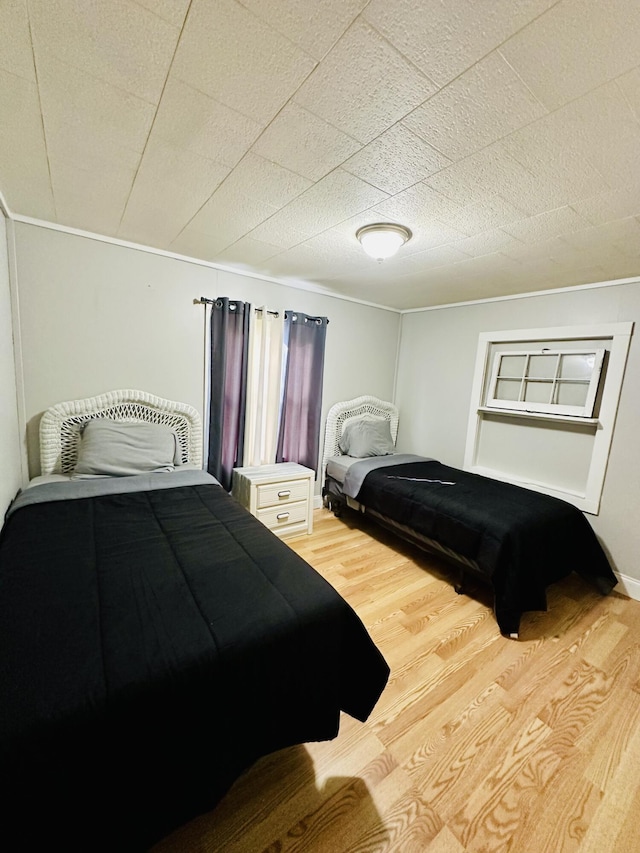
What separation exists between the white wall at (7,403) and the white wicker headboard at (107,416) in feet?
0.53

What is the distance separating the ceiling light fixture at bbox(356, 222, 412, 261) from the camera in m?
1.85

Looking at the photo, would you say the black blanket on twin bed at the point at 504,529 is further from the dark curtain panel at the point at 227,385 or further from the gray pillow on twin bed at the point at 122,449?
the gray pillow on twin bed at the point at 122,449

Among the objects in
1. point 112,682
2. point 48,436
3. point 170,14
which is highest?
point 170,14

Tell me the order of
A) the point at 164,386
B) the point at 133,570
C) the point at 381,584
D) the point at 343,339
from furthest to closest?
the point at 343,339 < the point at 164,386 < the point at 381,584 < the point at 133,570

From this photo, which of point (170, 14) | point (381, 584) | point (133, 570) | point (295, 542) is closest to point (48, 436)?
point (133, 570)

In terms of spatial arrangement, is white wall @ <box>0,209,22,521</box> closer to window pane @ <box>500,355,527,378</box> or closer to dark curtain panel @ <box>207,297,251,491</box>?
dark curtain panel @ <box>207,297,251,491</box>

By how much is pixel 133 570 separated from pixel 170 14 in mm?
1628

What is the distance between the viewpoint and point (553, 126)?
1.08m

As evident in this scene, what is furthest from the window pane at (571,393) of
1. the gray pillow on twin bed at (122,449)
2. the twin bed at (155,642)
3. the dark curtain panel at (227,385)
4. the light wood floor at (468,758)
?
the gray pillow on twin bed at (122,449)

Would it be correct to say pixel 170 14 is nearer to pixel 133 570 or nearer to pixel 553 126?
pixel 553 126

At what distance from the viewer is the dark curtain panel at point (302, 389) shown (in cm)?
318

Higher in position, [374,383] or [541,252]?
[541,252]

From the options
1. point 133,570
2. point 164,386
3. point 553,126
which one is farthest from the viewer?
point 164,386

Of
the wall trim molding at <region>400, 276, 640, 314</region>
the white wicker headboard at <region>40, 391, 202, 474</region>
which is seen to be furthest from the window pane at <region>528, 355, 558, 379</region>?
the white wicker headboard at <region>40, 391, 202, 474</region>
